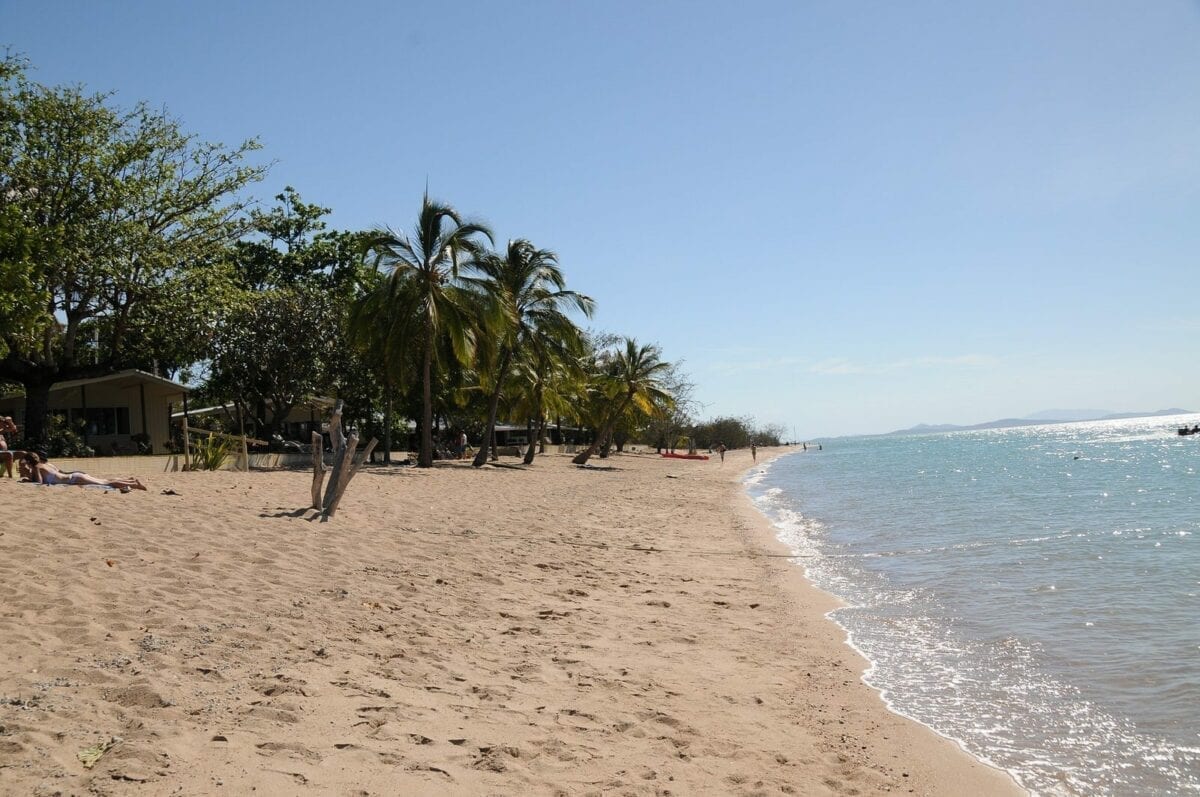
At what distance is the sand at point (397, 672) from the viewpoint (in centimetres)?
407

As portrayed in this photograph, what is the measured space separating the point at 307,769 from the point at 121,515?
6.65 metres

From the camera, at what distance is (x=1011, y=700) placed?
6207 millimetres

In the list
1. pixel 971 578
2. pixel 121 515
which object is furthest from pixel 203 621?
pixel 971 578

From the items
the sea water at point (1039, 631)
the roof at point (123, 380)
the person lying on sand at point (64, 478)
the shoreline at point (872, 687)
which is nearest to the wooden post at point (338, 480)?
the person lying on sand at point (64, 478)

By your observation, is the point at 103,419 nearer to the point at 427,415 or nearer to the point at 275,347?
the point at 275,347

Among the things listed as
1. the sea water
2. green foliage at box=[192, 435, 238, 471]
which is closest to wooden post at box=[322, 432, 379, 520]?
the sea water

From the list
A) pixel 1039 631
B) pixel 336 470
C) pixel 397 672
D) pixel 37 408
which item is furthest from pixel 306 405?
pixel 397 672

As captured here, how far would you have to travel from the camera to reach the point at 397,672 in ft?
18.1

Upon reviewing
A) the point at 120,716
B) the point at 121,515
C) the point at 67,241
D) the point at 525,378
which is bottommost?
the point at 120,716

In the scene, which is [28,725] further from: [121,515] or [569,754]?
[121,515]

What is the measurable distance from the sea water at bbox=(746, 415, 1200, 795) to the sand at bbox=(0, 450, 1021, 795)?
48cm

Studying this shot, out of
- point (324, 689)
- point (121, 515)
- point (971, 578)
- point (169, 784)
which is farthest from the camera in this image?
point (971, 578)

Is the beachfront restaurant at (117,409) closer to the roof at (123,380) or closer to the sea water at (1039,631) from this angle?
the roof at (123,380)

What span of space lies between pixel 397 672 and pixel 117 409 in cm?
2891
